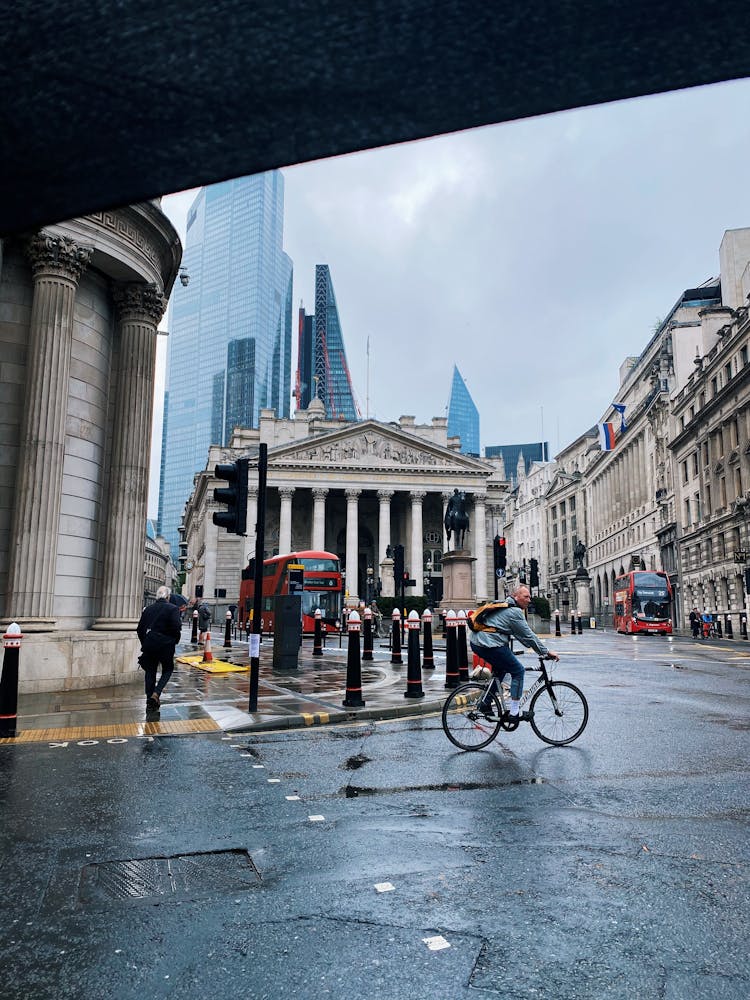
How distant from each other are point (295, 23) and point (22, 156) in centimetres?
56

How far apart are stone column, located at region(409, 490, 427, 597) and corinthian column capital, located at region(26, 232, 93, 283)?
6167 cm

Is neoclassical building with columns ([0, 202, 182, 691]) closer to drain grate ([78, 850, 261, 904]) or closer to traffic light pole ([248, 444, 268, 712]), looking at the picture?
traffic light pole ([248, 444, 268, 712])

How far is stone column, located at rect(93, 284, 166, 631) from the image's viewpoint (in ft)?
49.4

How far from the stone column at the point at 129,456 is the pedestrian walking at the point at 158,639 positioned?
4074 millimetres

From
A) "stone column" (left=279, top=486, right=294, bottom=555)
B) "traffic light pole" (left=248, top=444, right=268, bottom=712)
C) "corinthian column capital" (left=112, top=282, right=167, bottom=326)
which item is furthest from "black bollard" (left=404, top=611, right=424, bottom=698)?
"stone column" (left=279, top=486, right=294, bottom=555)

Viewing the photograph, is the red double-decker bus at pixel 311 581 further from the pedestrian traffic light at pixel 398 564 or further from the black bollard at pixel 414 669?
the black bollard at pixel 414 669

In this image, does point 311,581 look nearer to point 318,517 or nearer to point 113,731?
point 113,731

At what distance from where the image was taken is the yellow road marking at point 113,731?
8602 millimetres

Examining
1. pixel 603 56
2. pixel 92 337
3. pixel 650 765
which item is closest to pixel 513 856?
pixel 650 765

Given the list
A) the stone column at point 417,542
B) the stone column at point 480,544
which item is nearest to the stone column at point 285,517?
the stone column at point 417,542

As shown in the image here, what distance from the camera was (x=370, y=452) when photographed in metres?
75.1

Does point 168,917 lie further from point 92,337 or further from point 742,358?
point 742,358

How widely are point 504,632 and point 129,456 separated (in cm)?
1000

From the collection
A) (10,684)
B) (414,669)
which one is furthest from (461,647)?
(10,684)
